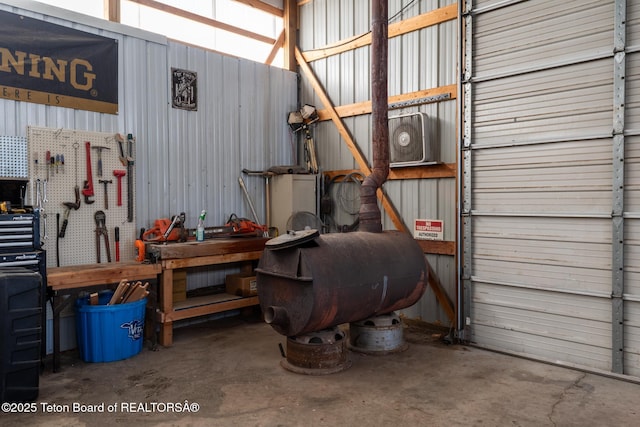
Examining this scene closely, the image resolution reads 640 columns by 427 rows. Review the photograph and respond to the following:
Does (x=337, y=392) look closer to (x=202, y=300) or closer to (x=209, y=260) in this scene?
(x=209, y=260)

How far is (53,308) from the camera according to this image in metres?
3.74

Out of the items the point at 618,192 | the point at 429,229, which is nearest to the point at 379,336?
the point at 429,229

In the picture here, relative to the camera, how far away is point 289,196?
18.4ft

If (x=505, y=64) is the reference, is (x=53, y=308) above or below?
below

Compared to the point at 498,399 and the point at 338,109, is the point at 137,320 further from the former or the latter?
the point at 338,109

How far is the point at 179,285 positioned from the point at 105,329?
103 cm

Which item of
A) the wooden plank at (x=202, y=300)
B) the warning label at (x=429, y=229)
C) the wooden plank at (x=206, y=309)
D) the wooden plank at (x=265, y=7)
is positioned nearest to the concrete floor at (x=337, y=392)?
the wooden plank at (x=206, y=309)

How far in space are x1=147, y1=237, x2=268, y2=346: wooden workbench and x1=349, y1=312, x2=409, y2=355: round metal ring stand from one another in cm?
135

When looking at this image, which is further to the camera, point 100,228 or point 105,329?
point 100,228

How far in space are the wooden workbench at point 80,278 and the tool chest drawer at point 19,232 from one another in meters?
0.33

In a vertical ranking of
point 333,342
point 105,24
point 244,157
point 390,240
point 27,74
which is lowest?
point 333,342

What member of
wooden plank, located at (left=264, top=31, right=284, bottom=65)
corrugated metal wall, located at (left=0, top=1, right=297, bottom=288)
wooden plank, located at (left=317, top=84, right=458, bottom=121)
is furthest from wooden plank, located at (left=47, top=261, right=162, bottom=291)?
wooden plank, located at (left=264, top=31, right=284, bottom=65)

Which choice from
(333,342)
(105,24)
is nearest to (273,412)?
(333,342)

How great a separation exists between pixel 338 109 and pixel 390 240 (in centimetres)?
234
